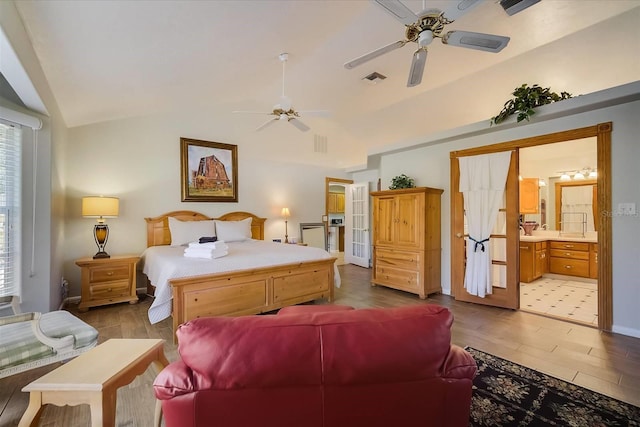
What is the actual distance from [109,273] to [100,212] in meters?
0.80

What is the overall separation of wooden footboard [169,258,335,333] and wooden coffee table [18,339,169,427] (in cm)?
124

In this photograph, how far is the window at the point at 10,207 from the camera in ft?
7.63

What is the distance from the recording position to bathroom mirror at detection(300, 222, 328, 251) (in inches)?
241

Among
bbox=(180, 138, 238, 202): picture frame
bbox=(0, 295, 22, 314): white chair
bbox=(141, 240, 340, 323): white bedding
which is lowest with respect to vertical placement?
bbox=(0, 295, 22, 314): white chair

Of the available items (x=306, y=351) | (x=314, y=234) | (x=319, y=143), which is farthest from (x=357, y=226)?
(x=306, y=351)

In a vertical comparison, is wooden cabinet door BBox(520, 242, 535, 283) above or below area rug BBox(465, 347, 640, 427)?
above

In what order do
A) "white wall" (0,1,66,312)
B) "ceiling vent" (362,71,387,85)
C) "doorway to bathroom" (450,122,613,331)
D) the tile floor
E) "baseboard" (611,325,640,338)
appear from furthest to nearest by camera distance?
1. "ceiling vent" (362,71,387,85)
2. the tile floor
3. "doorway to bathroom" (450,122,613,331)
4. "baseboard" (611,325,640,338)
5. "white wall" (0,1,66,312)

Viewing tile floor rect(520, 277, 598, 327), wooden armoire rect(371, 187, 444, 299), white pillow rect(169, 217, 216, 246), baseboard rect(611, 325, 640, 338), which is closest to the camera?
baseboard rect(611, 325, 640, 338)

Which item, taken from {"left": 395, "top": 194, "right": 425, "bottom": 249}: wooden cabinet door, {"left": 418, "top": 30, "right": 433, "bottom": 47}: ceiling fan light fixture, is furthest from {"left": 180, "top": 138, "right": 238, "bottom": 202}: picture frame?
{"left": 418, "top": 30, "right": 433, "bottom": 47}: ceiling fan light fixture

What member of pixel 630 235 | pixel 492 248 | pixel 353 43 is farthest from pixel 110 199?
pixel 630 235

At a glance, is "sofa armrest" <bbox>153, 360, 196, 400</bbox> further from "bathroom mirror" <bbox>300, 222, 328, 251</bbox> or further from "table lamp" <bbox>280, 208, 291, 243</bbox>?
"bathroom mirror" <bbox>300, 222, 328, 251</bbox>

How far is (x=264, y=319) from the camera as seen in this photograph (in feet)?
2.68

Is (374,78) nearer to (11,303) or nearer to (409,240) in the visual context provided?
(409,240)

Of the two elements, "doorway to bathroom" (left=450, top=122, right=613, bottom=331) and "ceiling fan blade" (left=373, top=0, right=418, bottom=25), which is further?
"doorway to bathroom" (left=450, top=122, right=613, bottom=331)
